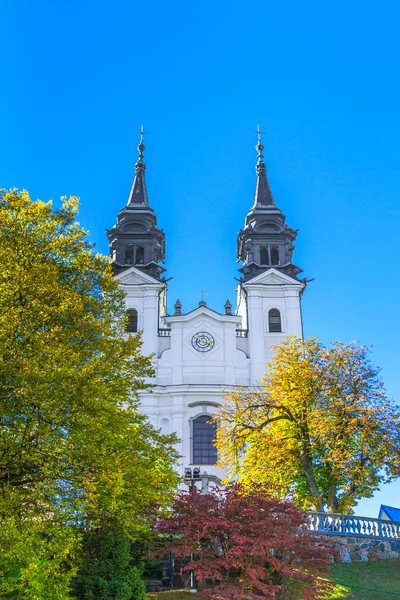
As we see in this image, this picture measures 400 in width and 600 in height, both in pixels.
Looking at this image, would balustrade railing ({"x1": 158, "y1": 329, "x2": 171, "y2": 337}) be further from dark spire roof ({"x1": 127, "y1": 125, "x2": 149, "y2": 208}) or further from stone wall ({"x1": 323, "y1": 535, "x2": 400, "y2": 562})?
stone wall ({"x1": 323, "y1": 535, "x2": 400, "y2": 562})

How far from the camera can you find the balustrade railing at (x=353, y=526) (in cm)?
1966

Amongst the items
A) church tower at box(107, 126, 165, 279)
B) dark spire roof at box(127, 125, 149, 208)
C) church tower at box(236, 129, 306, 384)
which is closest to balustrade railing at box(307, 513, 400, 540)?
church tower at box(236, 129, 306, 384)

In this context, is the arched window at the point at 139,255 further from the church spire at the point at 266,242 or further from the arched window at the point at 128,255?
the church spire at the point at 266,242

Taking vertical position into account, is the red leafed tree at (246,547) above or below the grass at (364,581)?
above

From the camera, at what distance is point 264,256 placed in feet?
141

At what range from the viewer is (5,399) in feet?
42.5

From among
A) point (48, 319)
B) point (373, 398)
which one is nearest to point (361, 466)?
point (373, 398)

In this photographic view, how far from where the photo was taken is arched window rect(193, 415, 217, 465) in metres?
35.3

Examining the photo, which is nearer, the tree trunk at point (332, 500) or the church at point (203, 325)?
the tree trunk at point (332, 500)

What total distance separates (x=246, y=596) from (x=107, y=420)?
510 cm

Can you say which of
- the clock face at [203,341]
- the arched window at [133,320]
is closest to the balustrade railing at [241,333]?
the clock face at [203,341]

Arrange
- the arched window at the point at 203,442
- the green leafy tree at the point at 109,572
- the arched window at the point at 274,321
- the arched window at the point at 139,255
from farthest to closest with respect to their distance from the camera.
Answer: the arched window at the point at 139,255 → the arched window at the point at 274,321 → the arched window at the point at 203,442 → the green leafy tree at the point at 109,572

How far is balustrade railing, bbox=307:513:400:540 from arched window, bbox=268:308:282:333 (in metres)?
20.1

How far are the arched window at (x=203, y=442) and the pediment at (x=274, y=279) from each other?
33.6ft
